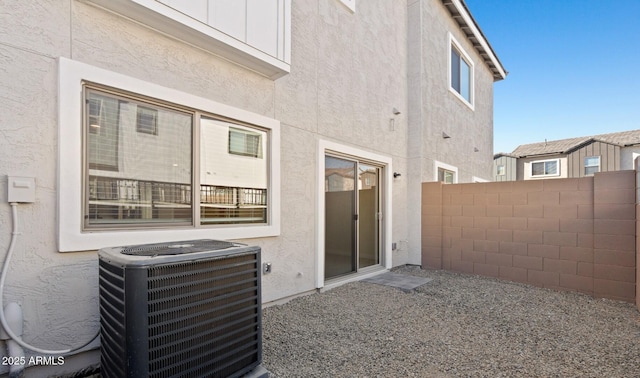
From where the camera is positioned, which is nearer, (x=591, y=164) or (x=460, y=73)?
(x=460, y=73)

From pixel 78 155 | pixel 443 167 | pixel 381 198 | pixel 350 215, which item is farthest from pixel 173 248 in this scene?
pixel 443 167

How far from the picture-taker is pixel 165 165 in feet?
10.9

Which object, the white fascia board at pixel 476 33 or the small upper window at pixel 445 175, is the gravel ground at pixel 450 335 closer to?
the small upper window at pixel 445 175

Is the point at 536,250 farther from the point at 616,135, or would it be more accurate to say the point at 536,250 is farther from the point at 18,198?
the point at 616,135

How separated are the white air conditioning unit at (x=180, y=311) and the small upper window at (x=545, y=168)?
25.7m

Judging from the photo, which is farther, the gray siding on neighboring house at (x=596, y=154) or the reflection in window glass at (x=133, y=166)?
the gray siding on neighboring house at (x=596, y=154)

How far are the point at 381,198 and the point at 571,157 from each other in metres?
21.1

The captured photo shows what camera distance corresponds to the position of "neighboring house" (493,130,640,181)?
19391mm

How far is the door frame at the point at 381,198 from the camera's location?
518cm

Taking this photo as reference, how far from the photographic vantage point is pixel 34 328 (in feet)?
7.93

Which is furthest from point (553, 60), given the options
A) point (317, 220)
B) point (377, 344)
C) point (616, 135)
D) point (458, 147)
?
point (377, 344)

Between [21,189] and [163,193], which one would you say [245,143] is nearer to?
[163,193]

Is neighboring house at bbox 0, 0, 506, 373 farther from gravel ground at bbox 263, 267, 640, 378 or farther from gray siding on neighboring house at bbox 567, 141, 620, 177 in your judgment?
gray siding on neighboring house at bbox 567, 141, 620, 177

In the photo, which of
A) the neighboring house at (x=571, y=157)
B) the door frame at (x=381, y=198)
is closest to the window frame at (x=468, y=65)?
the door frame at (x=381, y=198)
